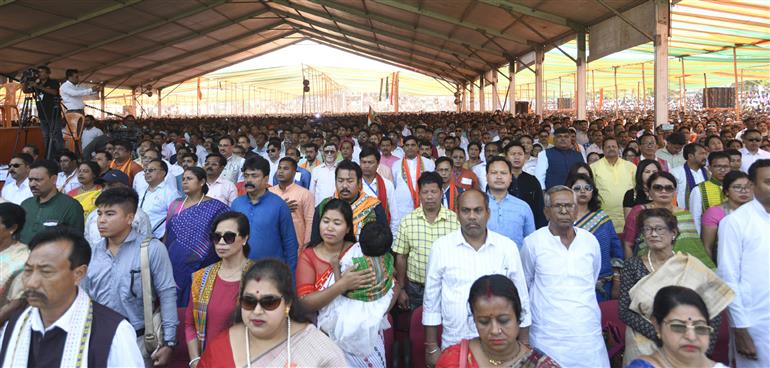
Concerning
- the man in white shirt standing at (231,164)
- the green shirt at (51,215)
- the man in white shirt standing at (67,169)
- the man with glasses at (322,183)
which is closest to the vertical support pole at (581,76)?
the man in white shirt standing at (231,164)

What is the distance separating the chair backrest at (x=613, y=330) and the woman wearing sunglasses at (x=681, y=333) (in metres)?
1.23

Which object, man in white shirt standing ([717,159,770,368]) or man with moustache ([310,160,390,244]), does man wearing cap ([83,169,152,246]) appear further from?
man in white shirt standing ([717,159,770,368])

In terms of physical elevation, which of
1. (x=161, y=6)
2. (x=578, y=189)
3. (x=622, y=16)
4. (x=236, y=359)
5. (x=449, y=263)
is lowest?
(x=236, y=359)

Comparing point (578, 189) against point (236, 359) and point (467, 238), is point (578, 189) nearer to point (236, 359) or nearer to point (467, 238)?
point (467, 238)

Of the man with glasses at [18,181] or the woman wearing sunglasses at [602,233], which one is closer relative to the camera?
the woman wearing sunglasses at [602,233]

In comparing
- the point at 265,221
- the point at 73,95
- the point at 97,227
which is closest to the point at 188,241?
the point at 265,221

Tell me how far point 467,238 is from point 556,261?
0.47 metres

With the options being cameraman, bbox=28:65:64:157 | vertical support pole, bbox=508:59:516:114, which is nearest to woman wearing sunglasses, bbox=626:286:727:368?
cameraman, bbox=28:65:64:157

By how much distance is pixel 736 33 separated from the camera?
13.2m

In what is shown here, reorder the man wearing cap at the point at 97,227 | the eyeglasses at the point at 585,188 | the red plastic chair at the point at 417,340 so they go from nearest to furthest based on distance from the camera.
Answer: the red plastic chair at the point at 417,340
the man wearing cap at the point at 97,227
the eyeglasses at the point at 585,188

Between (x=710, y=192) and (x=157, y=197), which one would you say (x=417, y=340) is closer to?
(x=710, y=192)

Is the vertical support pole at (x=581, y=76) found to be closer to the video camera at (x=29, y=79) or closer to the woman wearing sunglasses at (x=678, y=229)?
the woman wearing sunglasses at (x=678, y=229)

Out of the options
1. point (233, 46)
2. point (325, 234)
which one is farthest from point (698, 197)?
point (233, 46)

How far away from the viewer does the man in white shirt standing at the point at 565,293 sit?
9.36 ft
